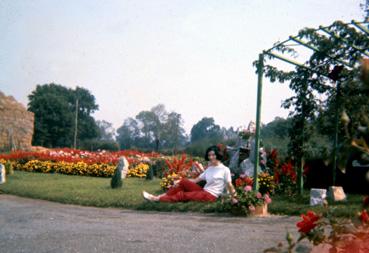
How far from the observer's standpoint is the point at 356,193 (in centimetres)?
1114

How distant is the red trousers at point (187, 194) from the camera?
879cm

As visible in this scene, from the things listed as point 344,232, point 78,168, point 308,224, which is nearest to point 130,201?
point 308,224

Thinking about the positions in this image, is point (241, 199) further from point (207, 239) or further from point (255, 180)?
point (207, 239)

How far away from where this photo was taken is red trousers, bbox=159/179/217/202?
28.8ft

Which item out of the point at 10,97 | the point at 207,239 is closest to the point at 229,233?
the point at 207,239

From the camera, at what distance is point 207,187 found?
9078 mm

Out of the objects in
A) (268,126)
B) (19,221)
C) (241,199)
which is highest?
(268,126)

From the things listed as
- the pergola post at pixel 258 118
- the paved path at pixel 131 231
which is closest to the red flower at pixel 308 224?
the paved path at pixel 131 231

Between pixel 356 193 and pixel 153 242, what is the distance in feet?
25.4

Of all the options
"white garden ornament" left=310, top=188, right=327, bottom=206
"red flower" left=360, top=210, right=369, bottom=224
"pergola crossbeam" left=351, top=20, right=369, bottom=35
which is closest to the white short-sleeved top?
"white garden ornament" left=310, top=188, right=327, bottom=206

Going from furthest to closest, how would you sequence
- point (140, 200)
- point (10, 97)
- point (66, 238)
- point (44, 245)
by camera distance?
point (10, 97) → point (140, 200) → point (66, 238) → point (44, 245)

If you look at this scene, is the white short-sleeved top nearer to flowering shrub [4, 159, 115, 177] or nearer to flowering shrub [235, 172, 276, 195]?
flowering shrub [235, 172, 276, 195]

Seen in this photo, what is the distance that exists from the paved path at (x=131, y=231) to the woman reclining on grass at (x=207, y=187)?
2.88 ft

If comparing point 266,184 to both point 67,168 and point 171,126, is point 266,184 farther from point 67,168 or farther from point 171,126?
point 171,126
